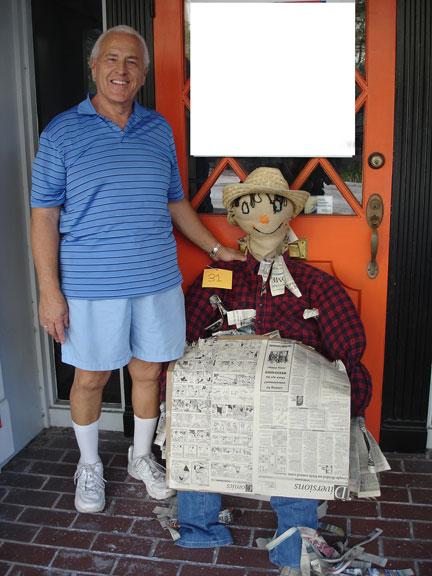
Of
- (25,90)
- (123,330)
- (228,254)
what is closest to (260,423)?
(123,330)

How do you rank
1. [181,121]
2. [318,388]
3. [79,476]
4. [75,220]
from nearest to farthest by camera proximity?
[318,388] < [75,220] < [79,476] < [181,121]

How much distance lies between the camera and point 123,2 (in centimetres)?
248

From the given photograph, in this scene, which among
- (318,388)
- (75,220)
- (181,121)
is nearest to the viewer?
(318,388)

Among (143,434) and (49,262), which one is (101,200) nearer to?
(49,262)

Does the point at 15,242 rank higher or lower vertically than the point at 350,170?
lower

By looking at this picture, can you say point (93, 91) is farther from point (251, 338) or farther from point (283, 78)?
point (251, 338)

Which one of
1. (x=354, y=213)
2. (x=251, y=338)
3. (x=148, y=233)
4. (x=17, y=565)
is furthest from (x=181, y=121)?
(x=17, y=565)

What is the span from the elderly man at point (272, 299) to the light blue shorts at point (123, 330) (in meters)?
0.17

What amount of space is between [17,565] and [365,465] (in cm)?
127

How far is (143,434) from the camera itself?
2.44 meters

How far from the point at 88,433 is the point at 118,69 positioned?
141cm

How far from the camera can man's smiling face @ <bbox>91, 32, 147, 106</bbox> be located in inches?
81.3

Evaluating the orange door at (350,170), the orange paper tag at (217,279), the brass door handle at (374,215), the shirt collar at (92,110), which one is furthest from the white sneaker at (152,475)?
the shirt collar at (92,110)

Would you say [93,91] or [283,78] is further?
[93,91]
